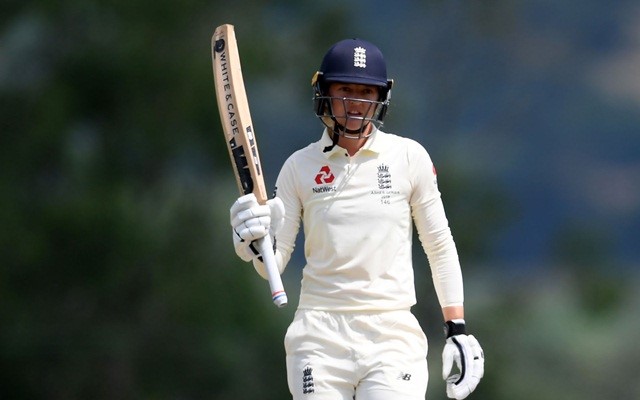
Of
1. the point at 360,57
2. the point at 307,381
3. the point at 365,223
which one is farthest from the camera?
the point at 360,57

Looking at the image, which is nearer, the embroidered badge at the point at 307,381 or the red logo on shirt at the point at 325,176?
the embroidered badge at the point at 307,381

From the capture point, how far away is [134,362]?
501 cm

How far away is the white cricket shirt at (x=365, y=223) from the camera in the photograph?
10.2 feet

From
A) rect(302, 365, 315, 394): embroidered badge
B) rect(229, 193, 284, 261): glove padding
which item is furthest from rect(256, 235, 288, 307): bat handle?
rect(302, 365, 315, 394): embroidered badge

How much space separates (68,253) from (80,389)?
0.52 m

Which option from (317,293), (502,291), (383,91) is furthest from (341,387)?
(502,291)

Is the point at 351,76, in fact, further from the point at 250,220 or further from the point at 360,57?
the point at 250,220

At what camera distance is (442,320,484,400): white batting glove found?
3.13m

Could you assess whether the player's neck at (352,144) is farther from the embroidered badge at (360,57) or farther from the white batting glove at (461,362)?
the white batting glove at (461,362)

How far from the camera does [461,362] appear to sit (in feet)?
10.4

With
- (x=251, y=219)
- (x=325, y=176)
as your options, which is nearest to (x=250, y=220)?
(x=251, y=219)

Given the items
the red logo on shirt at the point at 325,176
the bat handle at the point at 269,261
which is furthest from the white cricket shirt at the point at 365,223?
the bat handle at the point at 269,261

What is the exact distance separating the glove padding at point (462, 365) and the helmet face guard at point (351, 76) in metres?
0.56

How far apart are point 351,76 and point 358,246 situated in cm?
42
